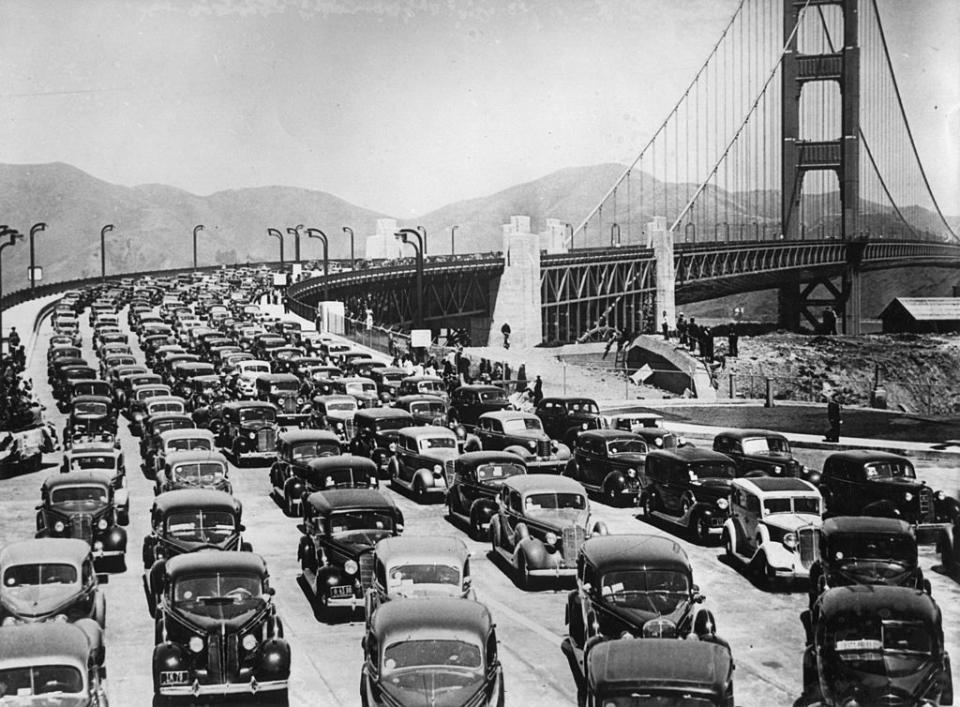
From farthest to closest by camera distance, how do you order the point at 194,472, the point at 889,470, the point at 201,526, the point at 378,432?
the point at 378,432 → the point at 889,470 → the point at 194,472 → the point at 201,526

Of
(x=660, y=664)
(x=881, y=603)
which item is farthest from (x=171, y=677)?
(x=881, y=603)

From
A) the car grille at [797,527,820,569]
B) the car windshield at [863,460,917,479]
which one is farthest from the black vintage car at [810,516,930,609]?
the car windshield at [863,460,917,479]

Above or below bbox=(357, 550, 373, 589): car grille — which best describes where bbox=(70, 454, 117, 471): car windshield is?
above

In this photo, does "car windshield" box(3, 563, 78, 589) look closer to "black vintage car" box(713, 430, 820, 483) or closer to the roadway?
the roadway

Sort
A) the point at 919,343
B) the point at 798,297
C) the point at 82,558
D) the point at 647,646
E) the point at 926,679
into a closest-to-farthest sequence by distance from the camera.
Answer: the point at 647,646 → the point at 926,679 → the point at 82,558 → the point at 919,343 → the point at 798,297

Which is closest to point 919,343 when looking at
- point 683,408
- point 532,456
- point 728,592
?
point 683,408

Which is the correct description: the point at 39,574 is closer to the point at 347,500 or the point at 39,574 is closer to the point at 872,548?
the point at 347,500

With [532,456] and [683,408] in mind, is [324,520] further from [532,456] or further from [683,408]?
[683,408]
